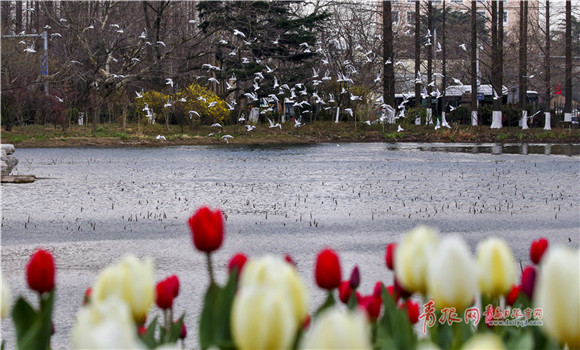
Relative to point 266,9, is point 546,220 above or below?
below

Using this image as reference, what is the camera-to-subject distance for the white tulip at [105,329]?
43.0 inches

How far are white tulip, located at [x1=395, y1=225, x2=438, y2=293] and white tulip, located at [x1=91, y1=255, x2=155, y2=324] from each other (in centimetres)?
54

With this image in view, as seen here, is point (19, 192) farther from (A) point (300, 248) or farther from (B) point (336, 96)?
(B) point (336, 96)

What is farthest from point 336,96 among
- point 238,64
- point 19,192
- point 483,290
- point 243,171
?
point 483,290

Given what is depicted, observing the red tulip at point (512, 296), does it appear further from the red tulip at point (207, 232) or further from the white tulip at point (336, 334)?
the white tulip at point (336, 334)

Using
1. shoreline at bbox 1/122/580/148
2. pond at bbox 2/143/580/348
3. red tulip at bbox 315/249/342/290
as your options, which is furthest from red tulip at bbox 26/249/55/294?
shoreline at bbox 1/122/580/148

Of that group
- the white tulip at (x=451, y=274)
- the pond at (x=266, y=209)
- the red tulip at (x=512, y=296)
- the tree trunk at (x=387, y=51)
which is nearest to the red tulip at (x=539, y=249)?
the red tulip at (x=512, y=296)

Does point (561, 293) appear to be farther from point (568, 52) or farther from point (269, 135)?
point (568, 52)

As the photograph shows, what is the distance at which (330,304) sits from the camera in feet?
6.11

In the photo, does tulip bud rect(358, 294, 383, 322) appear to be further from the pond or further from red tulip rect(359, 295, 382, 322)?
the pond

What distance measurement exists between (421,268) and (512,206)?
9.52 metres

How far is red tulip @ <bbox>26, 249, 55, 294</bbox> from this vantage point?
6.13ft

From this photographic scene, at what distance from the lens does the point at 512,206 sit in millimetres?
10867

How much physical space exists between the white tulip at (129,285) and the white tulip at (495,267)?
0.75 meters
